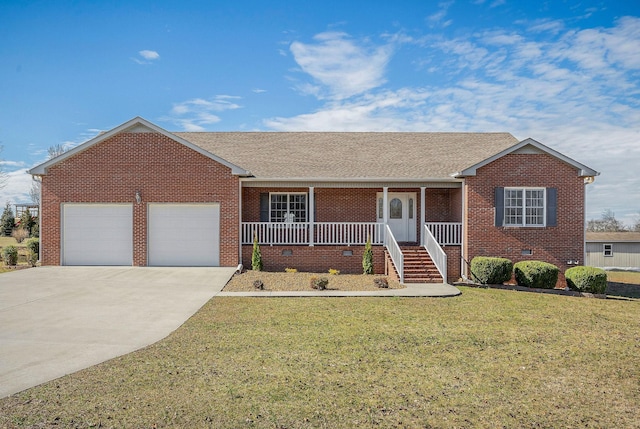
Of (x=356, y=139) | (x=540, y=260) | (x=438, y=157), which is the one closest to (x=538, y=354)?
(x=540, y=260)

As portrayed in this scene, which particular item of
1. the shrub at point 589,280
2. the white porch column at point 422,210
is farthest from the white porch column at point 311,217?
the shrub at point 589,280

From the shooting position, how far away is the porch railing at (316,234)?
55.2 feet

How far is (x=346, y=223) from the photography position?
16.6 meters

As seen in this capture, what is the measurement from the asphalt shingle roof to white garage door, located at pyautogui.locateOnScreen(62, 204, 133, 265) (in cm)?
504

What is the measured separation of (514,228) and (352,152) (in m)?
7.67

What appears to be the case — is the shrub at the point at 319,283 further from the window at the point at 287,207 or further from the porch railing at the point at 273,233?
the window at the point at 287,207

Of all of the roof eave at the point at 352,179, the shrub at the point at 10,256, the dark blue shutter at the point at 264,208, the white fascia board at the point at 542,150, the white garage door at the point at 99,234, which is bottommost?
the shrub at the point at 10,256

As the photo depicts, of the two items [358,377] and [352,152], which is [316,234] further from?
[358,377]

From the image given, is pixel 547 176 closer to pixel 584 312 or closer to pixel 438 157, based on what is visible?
pixel 438 157

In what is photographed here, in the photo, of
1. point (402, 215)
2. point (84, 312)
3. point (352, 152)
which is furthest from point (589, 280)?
point (84, 312)

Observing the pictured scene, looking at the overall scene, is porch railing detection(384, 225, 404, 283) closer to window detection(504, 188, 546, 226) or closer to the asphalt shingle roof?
the asphalt shingle roof

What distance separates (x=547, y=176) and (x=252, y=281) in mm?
11354

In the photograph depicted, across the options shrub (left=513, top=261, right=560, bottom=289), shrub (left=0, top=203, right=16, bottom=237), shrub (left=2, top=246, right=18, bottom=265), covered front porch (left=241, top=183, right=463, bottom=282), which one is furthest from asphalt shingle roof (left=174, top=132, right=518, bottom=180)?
shrub (left=0, top=203, right=16, bottom=237)

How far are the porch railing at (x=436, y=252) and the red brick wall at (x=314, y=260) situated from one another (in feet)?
5.77
